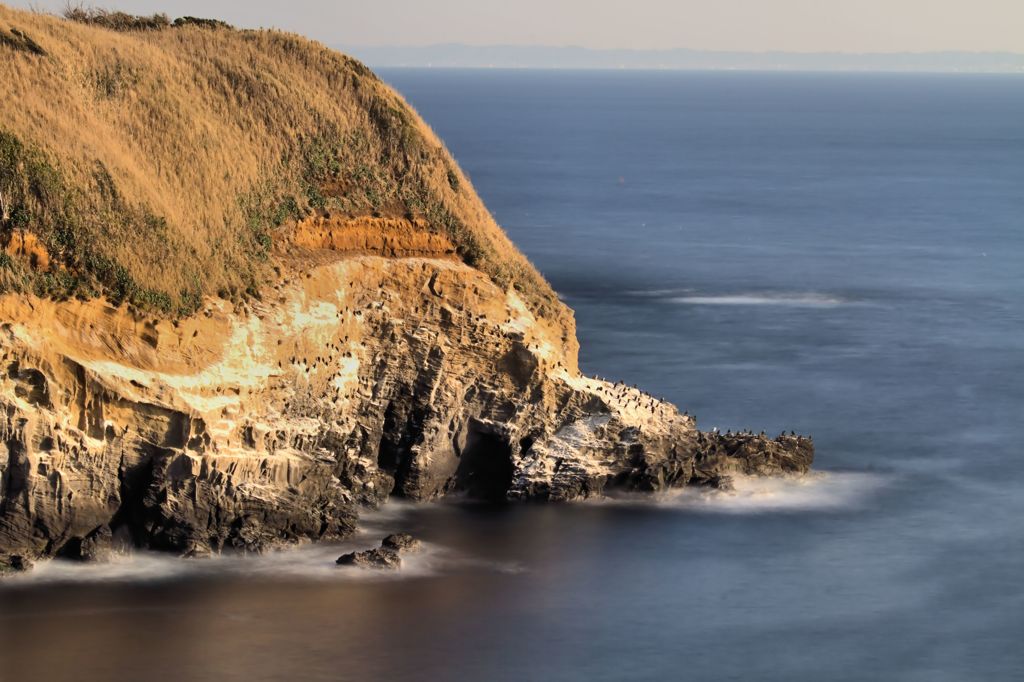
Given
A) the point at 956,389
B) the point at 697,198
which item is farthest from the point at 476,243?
the point at 697,198

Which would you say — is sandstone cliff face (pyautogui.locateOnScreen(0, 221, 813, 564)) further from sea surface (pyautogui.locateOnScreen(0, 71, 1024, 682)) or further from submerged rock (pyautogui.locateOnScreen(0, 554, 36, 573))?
sea surface (pyautogui.locateOnScreen(0, 71, 1024, 682))

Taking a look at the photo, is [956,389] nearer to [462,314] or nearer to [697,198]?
[462,314]

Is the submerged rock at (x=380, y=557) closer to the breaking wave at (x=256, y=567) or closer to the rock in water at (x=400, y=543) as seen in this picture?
the rock in water at (x=400, y=543)

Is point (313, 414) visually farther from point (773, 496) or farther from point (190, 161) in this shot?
point (773, 496)

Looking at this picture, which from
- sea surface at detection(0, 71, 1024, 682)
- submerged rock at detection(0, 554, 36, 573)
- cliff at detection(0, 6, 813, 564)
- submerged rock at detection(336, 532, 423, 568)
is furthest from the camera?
submerged rock at detection(336, 532, 423, 568)

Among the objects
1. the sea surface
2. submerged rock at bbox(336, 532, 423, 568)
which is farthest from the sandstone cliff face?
submerged rock at bbox(336, 532, 423, 568)

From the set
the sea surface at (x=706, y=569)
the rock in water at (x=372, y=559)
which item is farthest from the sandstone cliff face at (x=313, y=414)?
the rock in water at (x=372, y=559)
